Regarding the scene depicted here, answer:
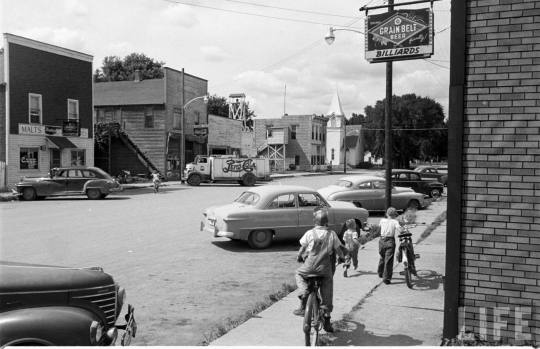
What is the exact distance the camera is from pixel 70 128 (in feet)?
103

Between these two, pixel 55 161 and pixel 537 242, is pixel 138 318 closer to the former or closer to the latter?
pixel 537 242

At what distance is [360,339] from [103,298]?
10.0 feet

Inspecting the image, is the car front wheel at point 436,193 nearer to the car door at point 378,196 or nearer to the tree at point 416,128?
the car door at point 378,196

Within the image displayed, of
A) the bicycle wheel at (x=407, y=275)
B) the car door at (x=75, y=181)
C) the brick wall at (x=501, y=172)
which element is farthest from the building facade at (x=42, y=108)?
the brick wall at (x=501, y=172)

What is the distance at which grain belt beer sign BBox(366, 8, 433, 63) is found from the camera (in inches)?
424

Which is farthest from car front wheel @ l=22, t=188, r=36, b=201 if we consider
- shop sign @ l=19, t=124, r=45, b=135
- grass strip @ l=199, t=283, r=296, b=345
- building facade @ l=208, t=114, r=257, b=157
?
building facade @ l=208, t=114, r=257, b=157

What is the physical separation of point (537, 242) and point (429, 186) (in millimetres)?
20931

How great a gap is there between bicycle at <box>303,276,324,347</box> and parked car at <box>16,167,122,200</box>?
66.9 ft

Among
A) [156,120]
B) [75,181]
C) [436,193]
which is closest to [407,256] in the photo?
[436,193]

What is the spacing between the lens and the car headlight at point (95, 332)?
4133 mm

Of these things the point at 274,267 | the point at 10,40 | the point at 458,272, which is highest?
the point at 10,40

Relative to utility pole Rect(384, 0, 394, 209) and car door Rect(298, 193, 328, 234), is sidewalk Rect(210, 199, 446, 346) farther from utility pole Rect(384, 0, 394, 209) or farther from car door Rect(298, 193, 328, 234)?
utility pole Rect(384, 0, 394, 209)

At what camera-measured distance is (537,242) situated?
17.6ft

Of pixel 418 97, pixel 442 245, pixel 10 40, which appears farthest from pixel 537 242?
pixel 418 97
